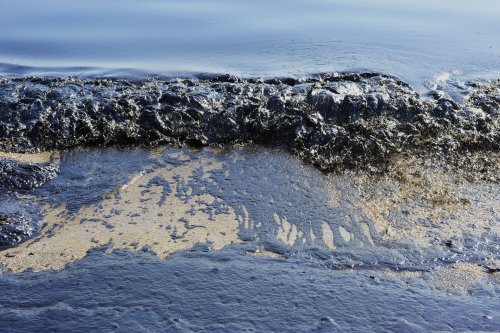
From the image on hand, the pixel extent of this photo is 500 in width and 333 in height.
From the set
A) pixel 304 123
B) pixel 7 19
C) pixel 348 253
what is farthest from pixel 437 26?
pixel 7 19

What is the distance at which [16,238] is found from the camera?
2.80 metres

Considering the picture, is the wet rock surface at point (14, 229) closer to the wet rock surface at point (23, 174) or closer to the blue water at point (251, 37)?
the wet rock surface at point (23, 174)

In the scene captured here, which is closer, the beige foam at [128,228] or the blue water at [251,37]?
the beige foam at [128,228]

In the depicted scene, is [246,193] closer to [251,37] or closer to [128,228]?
[128,228]

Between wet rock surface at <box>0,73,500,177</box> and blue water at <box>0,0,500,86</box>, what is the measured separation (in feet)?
2.28

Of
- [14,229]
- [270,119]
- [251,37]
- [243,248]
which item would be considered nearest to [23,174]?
[14,229]

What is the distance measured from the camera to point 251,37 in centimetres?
625

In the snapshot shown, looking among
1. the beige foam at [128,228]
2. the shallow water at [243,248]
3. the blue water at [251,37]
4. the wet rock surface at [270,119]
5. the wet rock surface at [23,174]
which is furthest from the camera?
the blue water at [251,37]

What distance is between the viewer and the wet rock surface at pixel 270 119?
149 inches

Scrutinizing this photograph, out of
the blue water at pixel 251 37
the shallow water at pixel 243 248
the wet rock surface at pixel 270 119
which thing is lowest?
the shallow water at pixel 243 248

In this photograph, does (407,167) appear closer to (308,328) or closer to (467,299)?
(467,299)

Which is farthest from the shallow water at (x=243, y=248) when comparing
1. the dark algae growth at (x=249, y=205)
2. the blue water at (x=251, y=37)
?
the blue water at (x=251, y=37)

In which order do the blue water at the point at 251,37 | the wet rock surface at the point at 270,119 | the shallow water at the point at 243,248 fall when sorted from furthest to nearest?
the blue water at the point at 251,37 < the wet rock surface at the point at 270,119 < the shallow water at the point at 243,248

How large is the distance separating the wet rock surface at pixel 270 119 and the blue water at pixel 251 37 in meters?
0.69
